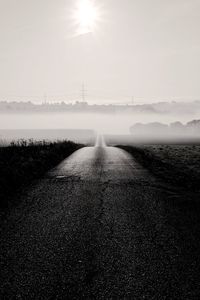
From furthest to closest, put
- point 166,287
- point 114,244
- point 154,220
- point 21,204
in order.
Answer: point 21,204 → point 154,220 → point 114,244 → point 166,287

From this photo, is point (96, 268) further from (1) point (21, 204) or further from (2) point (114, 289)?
(1) point (21, 204)

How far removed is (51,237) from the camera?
4.82m

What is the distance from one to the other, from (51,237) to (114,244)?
1.31 meters

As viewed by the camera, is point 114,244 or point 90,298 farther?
point 114,244

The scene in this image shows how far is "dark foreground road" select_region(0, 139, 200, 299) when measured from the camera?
10.8 feet

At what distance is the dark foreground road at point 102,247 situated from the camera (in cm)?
328

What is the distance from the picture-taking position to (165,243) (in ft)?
15.0

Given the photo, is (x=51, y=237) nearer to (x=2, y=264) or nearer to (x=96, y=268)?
(x=2, y=264)

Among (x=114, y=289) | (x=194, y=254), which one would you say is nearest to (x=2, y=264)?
(x=114, y=289)

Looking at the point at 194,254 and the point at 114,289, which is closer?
the point at 114,289

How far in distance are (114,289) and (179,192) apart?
5.84m

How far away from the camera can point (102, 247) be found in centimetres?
439

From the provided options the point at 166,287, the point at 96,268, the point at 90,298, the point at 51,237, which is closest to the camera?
the point at 90,298

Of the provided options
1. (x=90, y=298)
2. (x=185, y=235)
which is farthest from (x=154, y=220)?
(x=90, y=298)
